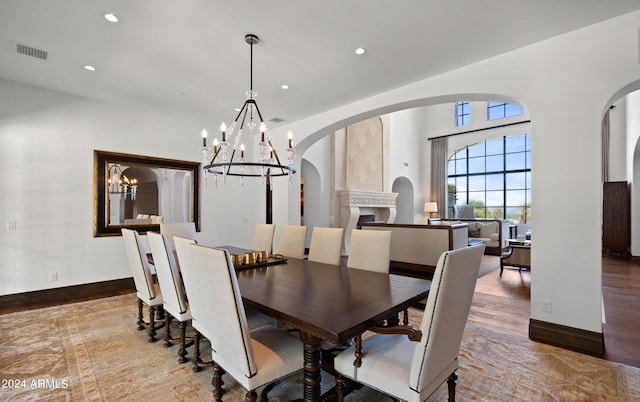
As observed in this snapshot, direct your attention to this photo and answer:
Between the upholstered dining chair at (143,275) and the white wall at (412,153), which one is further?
the white wall at (412,153)

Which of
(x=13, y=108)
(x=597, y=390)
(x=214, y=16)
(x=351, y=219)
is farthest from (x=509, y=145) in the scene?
(x=13, y=108)

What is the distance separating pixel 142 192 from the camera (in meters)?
4.77

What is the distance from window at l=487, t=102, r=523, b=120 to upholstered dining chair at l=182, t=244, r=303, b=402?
994 cm

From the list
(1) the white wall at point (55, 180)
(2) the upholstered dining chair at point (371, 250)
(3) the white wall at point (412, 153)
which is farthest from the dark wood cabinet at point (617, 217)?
(1) the white wall at point (55, 180)

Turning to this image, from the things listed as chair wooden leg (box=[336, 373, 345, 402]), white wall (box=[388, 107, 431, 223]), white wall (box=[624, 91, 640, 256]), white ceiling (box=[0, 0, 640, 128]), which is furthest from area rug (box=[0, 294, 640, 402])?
white wall (box=[388, 107, 431, 223])

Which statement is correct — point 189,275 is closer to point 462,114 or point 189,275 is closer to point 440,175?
point 440,175

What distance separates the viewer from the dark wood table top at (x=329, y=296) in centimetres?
143

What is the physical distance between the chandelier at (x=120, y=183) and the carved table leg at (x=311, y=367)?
432 centimetres

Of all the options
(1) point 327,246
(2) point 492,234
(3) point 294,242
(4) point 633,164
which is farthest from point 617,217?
(3) point 294,242

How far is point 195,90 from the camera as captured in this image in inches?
154

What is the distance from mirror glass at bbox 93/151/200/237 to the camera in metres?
4.41

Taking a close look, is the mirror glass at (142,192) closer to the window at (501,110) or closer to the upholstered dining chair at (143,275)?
the upholstered dining chair at (143,275)

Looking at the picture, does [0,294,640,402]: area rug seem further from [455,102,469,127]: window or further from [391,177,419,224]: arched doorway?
[455,102,469,127]: window

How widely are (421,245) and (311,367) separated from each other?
13.8 ft
